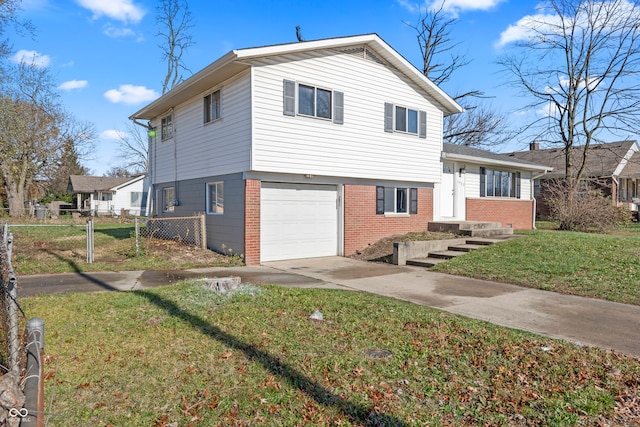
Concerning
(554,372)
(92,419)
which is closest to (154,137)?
(92,419)

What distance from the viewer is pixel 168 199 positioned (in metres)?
16.7

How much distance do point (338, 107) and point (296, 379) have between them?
10168 millimetres

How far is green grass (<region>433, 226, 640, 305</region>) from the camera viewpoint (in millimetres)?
8148

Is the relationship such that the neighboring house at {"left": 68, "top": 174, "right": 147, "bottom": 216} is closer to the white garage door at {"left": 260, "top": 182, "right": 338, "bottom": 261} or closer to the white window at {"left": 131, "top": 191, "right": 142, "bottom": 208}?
the white window at {"left": 131, "top": 191, "right": 142, "bottom": 208}

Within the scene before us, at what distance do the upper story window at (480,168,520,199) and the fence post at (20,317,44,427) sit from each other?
1808cm

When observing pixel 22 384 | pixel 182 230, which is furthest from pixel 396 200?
pixel 22 384

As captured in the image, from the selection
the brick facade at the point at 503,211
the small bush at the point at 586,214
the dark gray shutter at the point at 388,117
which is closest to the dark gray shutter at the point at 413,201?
the dark gray shutter at the point at 388,117

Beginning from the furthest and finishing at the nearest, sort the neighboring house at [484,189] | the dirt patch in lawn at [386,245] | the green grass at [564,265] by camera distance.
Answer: the neighboring house at [484,189] < the dirt patch in lawn at [386,245] < the green grass at [564,265]

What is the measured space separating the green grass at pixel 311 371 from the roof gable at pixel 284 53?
23.7ft

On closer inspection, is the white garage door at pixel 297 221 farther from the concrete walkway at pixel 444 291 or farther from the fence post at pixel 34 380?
the fence post at pixel 34 380

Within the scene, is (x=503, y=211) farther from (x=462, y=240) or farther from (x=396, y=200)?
(x=462, y=240)

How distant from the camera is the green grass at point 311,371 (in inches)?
130

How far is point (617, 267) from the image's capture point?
9.33 meters

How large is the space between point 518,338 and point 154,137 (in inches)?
644
